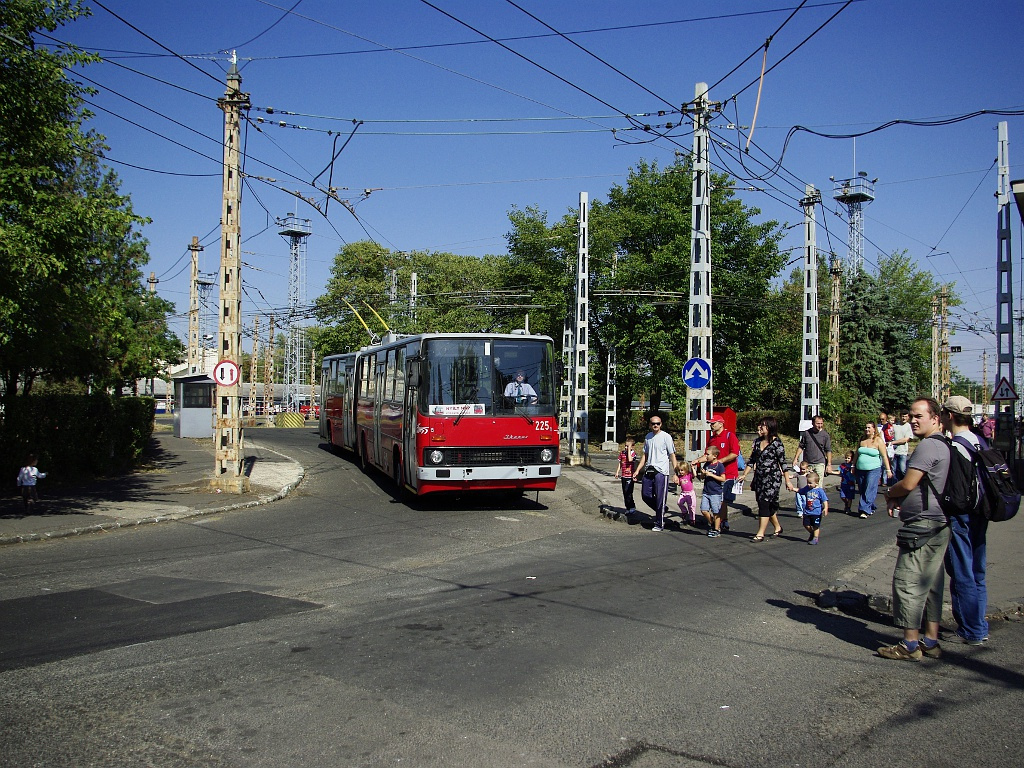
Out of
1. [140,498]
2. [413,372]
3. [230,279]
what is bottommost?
[140,498]

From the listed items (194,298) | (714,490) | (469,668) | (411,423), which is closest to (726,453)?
(714,490)

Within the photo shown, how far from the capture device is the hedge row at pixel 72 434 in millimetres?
16953

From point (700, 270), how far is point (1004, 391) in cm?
1011

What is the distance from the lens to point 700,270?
17859 mm

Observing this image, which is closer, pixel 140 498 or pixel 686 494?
pixel 686 494

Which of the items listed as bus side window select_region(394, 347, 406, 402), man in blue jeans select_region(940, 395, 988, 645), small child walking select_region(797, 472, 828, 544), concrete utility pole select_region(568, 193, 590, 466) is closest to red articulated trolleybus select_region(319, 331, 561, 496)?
bus side window select_region(394, 347, 406, 402)

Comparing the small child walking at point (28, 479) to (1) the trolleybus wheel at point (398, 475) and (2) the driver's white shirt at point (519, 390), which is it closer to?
(1) the trolleybus wheel at point (398, 475)

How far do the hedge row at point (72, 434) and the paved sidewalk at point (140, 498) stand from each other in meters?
0.52

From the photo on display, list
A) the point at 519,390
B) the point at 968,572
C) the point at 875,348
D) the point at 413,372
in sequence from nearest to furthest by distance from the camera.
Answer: the point at 968,572, the point at 519,390, the point at 413,372, the point at 875,348

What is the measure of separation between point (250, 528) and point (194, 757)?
9358mm

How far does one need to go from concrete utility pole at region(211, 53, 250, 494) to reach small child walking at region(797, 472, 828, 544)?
37.2 feet

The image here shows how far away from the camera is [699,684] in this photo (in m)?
5.36

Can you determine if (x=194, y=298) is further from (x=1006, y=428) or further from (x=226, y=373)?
(x=1006, y=428)

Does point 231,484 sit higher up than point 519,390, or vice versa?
point 519,390
